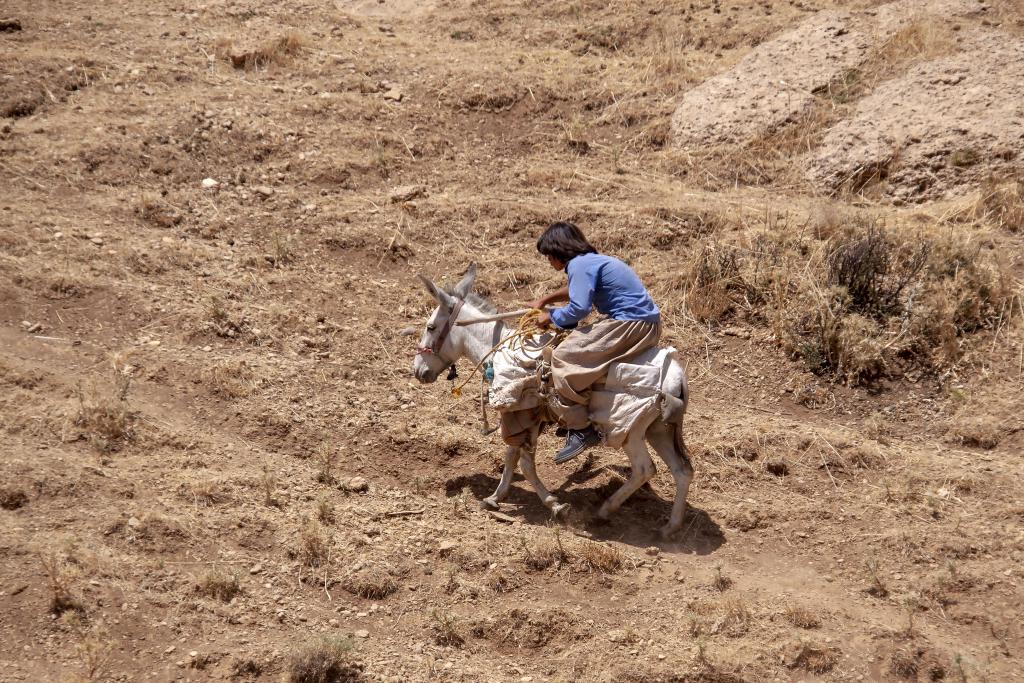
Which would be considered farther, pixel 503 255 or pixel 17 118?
pixel 17 118

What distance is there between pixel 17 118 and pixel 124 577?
314 inches

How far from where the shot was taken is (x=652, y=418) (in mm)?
7430

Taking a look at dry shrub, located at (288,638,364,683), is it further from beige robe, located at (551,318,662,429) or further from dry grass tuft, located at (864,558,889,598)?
dry grass tuft, located at (864,558,889,598)

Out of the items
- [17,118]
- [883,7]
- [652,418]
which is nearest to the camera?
[652,418]

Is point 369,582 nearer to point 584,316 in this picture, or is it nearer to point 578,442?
point 578,442

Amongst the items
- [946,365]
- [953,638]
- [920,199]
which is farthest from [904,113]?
[953,638]

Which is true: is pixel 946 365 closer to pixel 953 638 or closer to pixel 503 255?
pixel 953 638

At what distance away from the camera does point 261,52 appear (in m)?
14.3

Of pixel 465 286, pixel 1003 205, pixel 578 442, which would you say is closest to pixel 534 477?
pixel 578 442

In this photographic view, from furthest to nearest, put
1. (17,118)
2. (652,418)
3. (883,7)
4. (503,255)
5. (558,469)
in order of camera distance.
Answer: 1. (883,7)
2. (17,118)
3. (503,255)
4. (558,469)
5. (652,418)

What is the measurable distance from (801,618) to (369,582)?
2.74 metres

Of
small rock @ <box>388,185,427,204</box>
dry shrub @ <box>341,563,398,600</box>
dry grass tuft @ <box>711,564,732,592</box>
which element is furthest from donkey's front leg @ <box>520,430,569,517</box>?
small rock @ <box>388,185,427,204</box>

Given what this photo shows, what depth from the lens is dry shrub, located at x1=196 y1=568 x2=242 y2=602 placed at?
6867mm

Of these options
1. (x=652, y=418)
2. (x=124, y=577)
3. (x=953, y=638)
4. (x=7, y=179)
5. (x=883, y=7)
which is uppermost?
(x=883, y=7)
